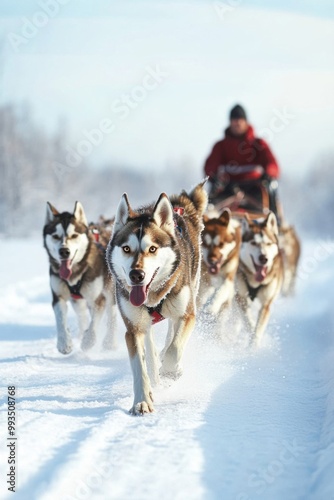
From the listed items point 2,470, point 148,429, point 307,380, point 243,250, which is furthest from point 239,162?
point 2,470

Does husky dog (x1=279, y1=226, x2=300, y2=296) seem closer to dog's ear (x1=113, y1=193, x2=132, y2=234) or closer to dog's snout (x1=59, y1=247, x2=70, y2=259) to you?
dog's snout (x1=59, y1=247, x2=70, y2=259)

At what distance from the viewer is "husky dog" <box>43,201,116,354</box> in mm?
4973

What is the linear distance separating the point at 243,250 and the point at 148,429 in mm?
3167

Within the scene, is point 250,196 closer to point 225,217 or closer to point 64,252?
point 225,217

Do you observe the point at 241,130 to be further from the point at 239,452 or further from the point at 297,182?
the point at 297,182

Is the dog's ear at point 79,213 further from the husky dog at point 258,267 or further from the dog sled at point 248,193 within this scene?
the dog sled at point 248,193

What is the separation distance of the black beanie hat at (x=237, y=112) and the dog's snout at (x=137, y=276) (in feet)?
15.3

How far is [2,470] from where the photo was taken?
2.34m

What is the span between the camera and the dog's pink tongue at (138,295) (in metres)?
3.29

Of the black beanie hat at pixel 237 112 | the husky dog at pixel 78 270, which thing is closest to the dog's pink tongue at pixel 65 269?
the husky dog at pixel 78 270

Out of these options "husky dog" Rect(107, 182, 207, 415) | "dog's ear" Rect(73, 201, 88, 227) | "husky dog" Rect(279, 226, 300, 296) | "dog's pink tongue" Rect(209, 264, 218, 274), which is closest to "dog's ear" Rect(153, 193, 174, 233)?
"husky dog" Rect(107, 182, 207, 415)

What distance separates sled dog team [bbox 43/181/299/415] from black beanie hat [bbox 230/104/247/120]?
1.81 meters

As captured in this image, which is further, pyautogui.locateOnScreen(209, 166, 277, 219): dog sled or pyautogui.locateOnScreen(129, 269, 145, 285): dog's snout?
pyautogui.locateOnScreen(209, 166, 277, 219): dog sled

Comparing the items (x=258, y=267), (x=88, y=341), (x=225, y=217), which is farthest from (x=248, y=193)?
(x=88, y=341)
